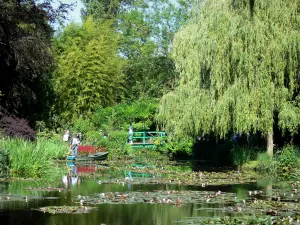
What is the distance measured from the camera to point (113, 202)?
14461mm

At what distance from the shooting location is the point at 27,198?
1492cm

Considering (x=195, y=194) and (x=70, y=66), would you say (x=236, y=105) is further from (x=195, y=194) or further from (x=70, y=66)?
(x=70, y=66)

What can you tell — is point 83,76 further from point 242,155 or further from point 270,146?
point 270,146

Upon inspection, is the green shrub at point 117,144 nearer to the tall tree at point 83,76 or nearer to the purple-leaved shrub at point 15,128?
the purple-leaved shrub at point 15,128

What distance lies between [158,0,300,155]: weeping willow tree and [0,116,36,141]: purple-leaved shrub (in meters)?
8.41

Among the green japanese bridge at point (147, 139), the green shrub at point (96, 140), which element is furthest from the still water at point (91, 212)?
the green japanese bridge at point (147, 139)

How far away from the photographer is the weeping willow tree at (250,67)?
24.4 metres

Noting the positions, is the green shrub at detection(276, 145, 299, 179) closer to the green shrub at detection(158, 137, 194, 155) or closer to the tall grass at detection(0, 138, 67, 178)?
the tall grass at detection(0, 138, 67, 178)

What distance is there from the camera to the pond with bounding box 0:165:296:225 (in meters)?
12.1

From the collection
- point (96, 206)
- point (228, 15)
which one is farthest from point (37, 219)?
point (228, 15)

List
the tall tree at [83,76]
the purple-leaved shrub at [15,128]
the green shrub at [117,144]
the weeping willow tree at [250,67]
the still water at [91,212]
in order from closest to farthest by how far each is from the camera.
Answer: the still water at [91,212] → the weeping willow tree at [250,67] → the purple-leaved shrub at [15,128] → the green shrub at [117,144] → the tall tree at [83,76]

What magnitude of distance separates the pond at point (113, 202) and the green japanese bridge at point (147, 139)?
1799cm

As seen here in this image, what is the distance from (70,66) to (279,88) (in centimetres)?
2306

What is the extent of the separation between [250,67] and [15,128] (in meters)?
11.8
